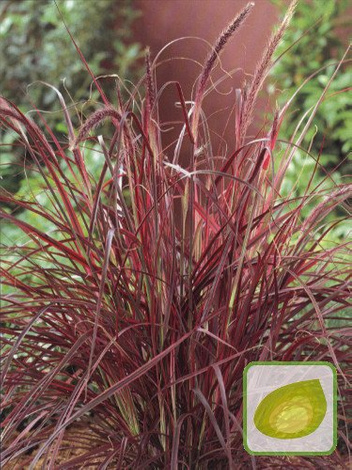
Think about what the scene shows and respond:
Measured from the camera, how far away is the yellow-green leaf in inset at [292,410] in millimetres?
1060

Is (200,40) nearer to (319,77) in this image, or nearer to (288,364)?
(319,77)

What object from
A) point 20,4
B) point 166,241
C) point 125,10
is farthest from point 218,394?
point 20,4

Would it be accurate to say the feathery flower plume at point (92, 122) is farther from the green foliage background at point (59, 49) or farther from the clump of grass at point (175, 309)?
A: the green foliage background at point (59, 49)

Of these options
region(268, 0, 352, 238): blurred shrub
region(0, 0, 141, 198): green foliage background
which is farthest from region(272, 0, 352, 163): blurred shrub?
region(0, 0, 141, 198): green foliage background

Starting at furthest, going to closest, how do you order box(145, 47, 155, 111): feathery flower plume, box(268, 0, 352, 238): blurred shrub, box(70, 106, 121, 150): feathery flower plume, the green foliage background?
the green foliage background
box(268, 0, 352, 238): blurred shrub
box(145, 47, 155, 111): feathery flower plume
box(70, 106, 121, 150): feathery flower plume

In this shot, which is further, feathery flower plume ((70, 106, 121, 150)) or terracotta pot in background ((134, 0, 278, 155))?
terracotta pot in background ((134, 0, 278, 155))

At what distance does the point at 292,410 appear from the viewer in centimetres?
108

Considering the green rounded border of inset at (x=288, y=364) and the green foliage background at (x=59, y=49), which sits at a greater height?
the green foliage background at (x=59, y=49)

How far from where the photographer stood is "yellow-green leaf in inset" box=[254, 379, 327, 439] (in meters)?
1.06

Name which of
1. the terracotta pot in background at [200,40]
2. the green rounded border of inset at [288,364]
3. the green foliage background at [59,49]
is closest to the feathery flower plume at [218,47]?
the green rounded border of inset at [288,364]

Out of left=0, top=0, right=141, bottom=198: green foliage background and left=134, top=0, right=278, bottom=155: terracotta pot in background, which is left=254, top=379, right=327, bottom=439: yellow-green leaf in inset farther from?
left=0, top=0, right=141, bottom=198: green foliage background

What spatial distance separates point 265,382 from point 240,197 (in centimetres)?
24

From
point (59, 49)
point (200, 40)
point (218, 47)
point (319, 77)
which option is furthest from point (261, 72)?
point (59, 49)

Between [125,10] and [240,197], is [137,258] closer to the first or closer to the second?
[240,197]
